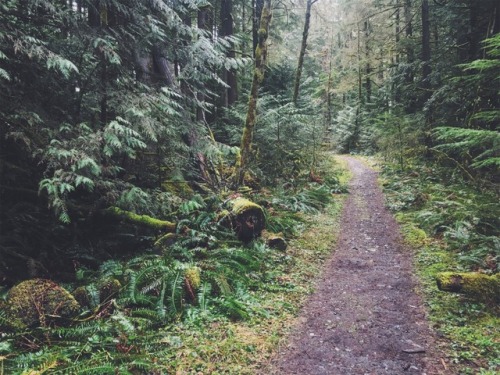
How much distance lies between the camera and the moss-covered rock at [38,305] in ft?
14.9

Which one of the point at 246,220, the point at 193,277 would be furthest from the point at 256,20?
the point at 193,277

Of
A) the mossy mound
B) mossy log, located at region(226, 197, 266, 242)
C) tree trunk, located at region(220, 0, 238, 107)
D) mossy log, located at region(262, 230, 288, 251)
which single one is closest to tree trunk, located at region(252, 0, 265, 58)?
tree trunk, located at region(220, 0, 238, 107)

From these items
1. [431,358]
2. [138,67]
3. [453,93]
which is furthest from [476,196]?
[138,67]

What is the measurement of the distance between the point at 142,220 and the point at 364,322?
16.2ft

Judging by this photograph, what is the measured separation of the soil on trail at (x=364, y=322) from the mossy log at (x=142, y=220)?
3.65 meters

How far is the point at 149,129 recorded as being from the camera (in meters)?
6.84

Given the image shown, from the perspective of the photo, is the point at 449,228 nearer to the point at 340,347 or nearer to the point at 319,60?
the point at 340,347

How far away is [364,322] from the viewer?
5.83 metres

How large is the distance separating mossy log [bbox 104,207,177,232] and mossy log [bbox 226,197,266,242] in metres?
1.49

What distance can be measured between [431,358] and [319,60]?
4138 centimetres

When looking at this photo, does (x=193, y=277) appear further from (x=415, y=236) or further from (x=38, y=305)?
(x=415, y=236)

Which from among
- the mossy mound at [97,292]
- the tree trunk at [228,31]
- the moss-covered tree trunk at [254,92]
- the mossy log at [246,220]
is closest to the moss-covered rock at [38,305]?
the mossy mound at [97,292]

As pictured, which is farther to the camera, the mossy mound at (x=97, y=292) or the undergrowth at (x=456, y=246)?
the mossy mound at (x=97, y=292)

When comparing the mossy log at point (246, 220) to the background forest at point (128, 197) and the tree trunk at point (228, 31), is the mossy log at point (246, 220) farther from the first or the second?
the tree trunk at point (228, 31)
